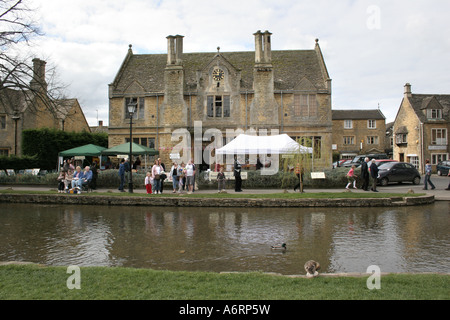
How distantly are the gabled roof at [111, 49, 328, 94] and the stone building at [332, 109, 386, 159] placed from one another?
3039 centimetres

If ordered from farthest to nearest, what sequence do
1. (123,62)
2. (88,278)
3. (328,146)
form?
1. (123,62)
2. (328,146)
3. (88,278)

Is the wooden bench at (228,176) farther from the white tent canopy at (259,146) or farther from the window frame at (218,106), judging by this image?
the window frame at (218,106)

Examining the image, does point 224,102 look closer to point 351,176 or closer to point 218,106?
point 218,106

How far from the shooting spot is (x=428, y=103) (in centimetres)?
4378

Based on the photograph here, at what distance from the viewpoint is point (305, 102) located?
29938 mm

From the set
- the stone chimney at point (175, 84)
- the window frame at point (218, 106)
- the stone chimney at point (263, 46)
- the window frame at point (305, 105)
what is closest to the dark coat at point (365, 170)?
the window frame at point (305, 105)

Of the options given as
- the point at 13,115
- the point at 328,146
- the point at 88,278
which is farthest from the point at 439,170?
the point at 13,115

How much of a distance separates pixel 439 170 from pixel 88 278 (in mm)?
39161

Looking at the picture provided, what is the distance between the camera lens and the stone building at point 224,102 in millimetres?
29594

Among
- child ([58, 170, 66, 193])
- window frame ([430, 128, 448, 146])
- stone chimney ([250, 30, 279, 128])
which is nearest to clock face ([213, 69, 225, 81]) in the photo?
stone chimney ([250, 30, 279, 128])

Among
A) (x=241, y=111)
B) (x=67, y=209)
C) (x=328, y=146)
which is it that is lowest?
(x=67, y=209)

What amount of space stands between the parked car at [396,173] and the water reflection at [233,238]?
33.3 ft

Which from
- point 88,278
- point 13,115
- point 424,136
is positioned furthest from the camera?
point 424,136
